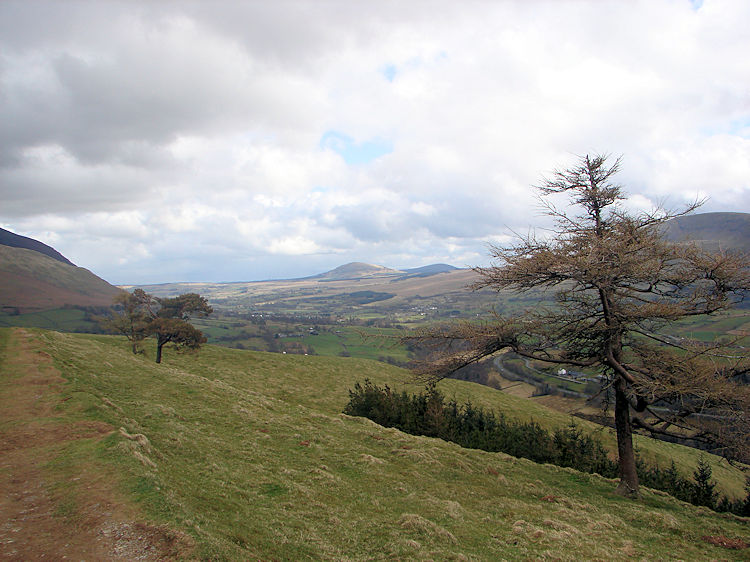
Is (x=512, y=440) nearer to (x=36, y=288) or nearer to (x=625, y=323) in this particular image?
(x=625, y=323)

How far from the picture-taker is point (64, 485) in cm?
807

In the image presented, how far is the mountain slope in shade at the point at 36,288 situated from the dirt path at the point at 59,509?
106857 millimetres

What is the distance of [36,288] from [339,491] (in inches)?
7098

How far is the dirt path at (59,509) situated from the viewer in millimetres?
5855

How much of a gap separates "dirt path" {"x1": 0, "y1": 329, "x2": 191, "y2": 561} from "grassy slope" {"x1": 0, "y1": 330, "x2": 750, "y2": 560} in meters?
0.47

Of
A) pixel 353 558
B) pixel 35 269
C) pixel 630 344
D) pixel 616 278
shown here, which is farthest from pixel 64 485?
pixel 35 269

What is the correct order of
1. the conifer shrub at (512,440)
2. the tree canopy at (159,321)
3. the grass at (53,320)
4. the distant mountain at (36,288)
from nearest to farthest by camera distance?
1. the conifer shrub at (512,440)
2. the tree canopy at (159,321)
3. the grass at (53,320)
4. the distant mountain at (36,288)

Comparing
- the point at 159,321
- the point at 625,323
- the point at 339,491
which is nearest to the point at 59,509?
the point at 339,491

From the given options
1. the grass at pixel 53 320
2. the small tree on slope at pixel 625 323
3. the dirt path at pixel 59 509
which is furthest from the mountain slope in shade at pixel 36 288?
the small tree on slope at pixel 625 323

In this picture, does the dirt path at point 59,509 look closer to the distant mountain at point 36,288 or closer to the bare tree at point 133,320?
the bare tree at point 133,320

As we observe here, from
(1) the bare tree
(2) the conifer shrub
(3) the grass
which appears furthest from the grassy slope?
(3) the grass

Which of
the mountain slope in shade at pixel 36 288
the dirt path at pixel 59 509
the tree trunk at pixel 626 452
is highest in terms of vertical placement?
the mountain slope in shade at pixel 36 288

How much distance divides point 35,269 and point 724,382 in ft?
837

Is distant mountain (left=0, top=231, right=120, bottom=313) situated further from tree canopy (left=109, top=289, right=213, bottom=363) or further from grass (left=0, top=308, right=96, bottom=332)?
tree canopy (left=109, top=289, right=213, bottom=363)
